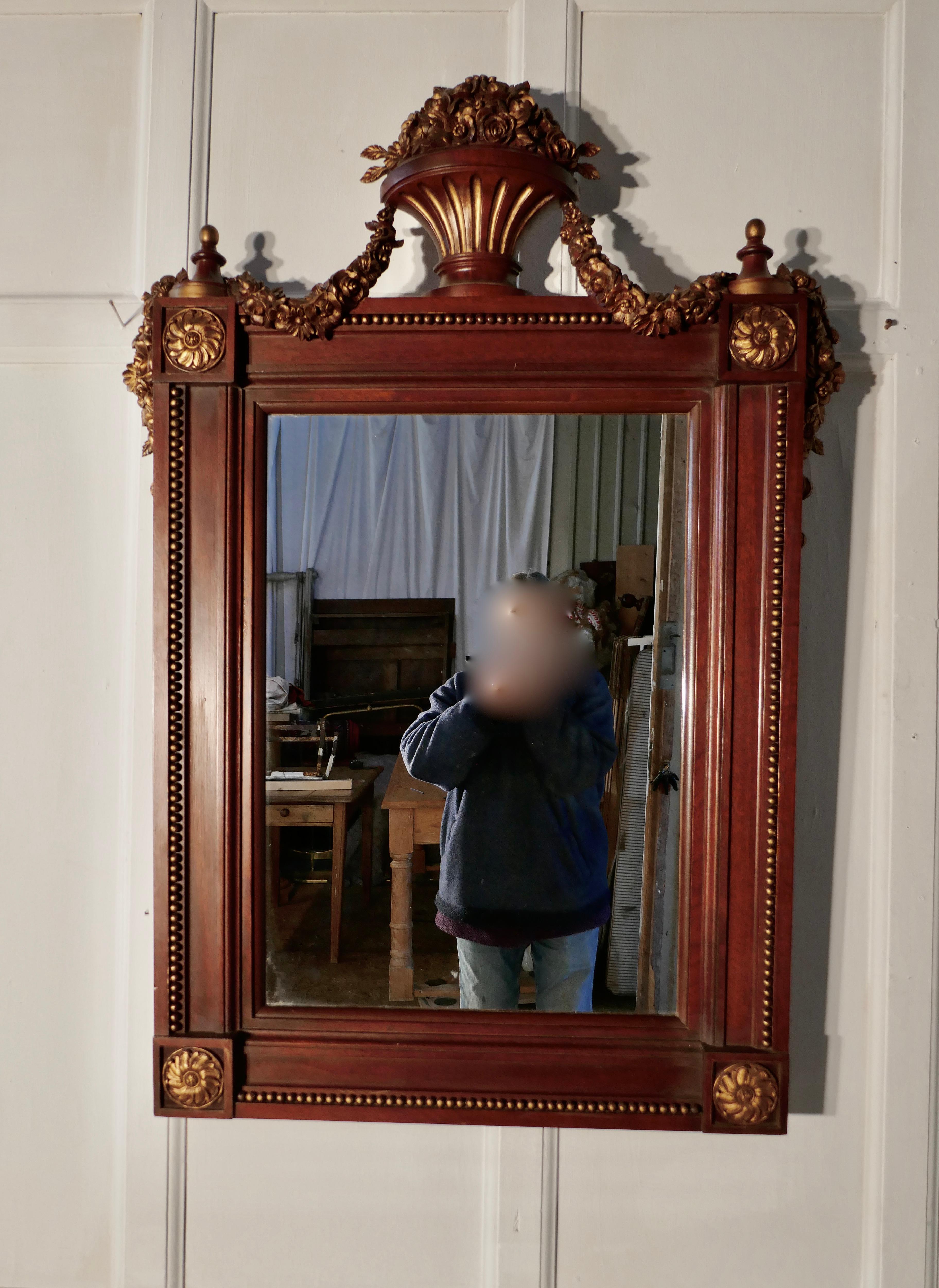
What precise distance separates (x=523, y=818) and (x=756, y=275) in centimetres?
60

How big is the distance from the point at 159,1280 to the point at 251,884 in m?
0.49

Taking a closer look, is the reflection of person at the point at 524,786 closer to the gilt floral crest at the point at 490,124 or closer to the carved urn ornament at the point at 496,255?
the carved urn ornament at the point at 496,255

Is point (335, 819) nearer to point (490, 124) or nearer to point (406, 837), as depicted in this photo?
point (406, 837)

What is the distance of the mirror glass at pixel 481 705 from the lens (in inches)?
35.0

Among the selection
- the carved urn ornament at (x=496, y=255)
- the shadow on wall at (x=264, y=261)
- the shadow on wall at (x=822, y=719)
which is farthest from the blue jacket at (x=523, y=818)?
the shadow on wall at (x=264, y=261)

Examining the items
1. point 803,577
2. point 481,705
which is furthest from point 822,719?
point 481,705

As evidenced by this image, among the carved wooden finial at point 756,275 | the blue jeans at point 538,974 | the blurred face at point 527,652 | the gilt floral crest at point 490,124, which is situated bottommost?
the blue jeans at point 538,974

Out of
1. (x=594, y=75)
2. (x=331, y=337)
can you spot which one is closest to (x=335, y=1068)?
(x=331, y=337)

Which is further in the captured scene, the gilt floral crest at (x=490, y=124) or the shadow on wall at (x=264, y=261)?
the shadow on wall at (x=264, y=261)

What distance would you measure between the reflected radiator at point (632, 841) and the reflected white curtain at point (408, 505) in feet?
0.56

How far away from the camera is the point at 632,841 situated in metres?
0.90

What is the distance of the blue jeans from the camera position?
0.90 meters

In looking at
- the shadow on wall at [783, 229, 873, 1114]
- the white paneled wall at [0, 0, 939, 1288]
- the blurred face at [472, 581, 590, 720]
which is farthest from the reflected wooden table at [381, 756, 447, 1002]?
the shadow on wall at [783, 229, 873, 1114]

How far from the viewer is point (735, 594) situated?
88 cm
